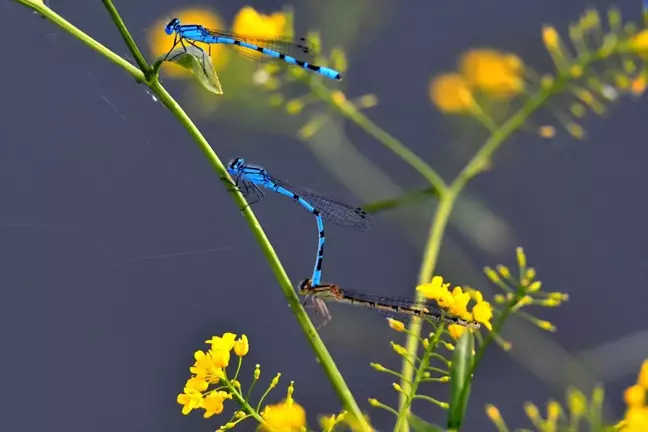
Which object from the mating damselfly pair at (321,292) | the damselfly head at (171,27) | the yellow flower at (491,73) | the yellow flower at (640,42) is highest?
the yellow flower at (491,73)

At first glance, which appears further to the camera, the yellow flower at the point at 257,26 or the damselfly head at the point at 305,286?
the yellow flower at the point at 257,26

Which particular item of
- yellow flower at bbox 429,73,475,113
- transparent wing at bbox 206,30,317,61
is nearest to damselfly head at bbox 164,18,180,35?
transparent wing at bbox 206,30,317,61

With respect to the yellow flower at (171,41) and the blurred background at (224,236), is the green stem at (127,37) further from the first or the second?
the blurred background at (224,236)

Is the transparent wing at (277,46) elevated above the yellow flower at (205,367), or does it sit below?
above

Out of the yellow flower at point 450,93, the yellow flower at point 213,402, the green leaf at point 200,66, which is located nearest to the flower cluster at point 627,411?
the yellow flower at point 213,402

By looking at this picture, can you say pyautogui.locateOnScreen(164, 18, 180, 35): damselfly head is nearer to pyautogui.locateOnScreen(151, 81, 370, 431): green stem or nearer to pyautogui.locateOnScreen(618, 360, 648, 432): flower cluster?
pyautogui.locateOnScreen(151, 81, 370, 431): green stem

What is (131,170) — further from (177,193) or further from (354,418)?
(354,418)
